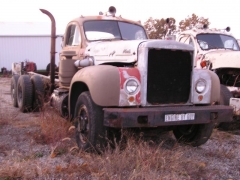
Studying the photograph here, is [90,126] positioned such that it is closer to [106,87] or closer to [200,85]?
[106,87]

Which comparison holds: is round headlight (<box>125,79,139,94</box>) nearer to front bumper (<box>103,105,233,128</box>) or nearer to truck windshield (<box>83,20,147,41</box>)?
front bumper (<box>103,105,233,128</box>)

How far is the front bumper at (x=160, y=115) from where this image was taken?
4176 mm

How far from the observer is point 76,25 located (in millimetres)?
6691

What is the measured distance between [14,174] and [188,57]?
9.13 ft

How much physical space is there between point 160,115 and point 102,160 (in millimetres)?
932

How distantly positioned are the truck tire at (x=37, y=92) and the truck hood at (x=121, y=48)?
253cm

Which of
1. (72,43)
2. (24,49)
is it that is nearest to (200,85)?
(72,43)

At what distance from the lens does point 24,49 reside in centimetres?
3072

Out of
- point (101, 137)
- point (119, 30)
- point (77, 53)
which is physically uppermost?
point (119, 30)

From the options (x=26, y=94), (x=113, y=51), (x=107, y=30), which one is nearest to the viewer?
(x=113, y=51)

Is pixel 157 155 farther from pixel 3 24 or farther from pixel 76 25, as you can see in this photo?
pixel 3 24

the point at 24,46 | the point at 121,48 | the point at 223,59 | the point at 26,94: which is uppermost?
the point at 121,48

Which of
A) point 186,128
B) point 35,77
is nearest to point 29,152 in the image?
point 186,128

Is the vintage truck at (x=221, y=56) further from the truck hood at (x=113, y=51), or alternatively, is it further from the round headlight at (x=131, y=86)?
the round headlight at (x=131, y=86)
